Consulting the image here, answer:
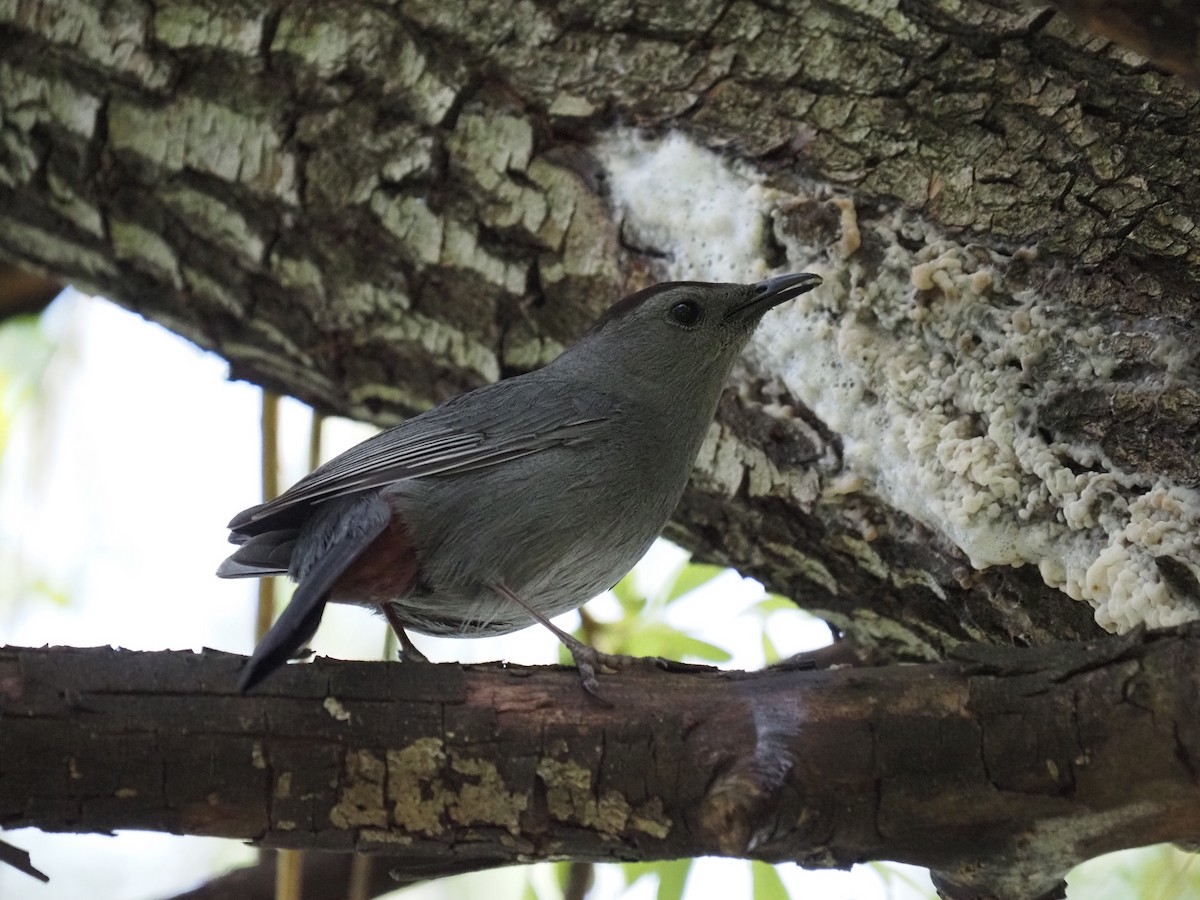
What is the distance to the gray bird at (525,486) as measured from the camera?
2820mm

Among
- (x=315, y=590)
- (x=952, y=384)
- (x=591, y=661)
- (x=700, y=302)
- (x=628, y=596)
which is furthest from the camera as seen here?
(x=628, y=596)

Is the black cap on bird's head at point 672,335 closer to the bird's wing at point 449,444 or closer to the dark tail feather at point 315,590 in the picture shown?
the bird's wing at point 449,444

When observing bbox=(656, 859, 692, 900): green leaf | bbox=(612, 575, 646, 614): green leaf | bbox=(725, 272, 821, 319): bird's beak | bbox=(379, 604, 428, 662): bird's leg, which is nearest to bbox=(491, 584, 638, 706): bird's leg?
bbox=(379, 604, 428, 662): bird's leg

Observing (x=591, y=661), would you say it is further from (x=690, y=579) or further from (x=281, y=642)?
(x=690, y=579)

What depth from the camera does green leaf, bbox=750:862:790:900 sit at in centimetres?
311

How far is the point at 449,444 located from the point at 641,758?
1.15 meters

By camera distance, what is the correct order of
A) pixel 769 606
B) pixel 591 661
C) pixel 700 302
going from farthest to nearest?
pixel 769 606 → pixel 700 302 → pixel 591 661

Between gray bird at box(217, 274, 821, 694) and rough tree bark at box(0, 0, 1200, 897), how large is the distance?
16 centimetres

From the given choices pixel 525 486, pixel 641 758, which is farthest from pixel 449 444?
pixel 641 758

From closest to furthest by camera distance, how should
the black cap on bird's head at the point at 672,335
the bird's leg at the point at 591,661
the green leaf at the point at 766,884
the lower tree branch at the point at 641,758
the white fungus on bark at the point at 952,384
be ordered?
the lower tree branch at the point at 641,758
the bird's leg at the point at 591,661
the white fungus on bark at the point at 952,384
the green leaf at the point at 766,884
the black cap on bird's head at the point at 672,335

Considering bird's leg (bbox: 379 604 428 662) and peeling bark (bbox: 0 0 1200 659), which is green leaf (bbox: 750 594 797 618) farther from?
bird's leg (bbox: 379 604 428 662)

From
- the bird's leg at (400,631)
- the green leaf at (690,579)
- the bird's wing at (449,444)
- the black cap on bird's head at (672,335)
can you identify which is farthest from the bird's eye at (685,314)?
the bird's leg at (400,631)

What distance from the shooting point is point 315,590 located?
2424 millimetres

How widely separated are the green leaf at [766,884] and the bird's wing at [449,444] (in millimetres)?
1186
